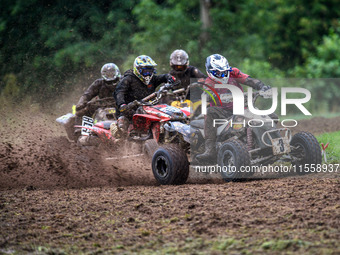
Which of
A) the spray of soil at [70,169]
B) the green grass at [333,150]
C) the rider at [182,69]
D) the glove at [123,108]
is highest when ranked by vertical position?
the rider at [182,69]

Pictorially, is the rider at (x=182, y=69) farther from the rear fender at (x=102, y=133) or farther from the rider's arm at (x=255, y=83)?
the rider's arm at (x=255, y=83)

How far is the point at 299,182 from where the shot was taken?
25.9 feet

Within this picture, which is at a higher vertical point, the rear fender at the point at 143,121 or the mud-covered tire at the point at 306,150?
the rear fender at the point at 143,121

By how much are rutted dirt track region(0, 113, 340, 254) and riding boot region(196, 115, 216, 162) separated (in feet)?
1.44

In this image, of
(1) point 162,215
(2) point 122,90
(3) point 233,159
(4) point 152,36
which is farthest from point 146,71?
(4) point 152,36

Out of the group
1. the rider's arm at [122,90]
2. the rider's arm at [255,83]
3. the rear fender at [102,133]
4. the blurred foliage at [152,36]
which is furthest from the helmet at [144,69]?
the blurred foliage at [152,36]

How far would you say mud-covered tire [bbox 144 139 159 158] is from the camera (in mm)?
9328

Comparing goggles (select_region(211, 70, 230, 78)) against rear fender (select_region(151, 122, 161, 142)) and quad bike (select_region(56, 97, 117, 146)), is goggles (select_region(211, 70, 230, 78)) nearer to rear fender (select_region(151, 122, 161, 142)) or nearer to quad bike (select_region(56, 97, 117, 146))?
rear fender (select_region(151, 122, 161, 142))

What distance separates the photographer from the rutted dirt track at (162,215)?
5109mm

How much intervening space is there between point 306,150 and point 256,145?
0.70 metres

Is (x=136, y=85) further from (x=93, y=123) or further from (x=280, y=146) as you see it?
(x=280, y=146)

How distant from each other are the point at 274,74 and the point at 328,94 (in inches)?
149

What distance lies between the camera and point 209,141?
8688mm

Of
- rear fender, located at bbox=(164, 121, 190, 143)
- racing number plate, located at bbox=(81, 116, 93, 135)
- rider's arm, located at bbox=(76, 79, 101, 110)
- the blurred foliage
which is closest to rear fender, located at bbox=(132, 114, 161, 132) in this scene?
rear fender, located at bbox=(164, 121, 190, 143)
